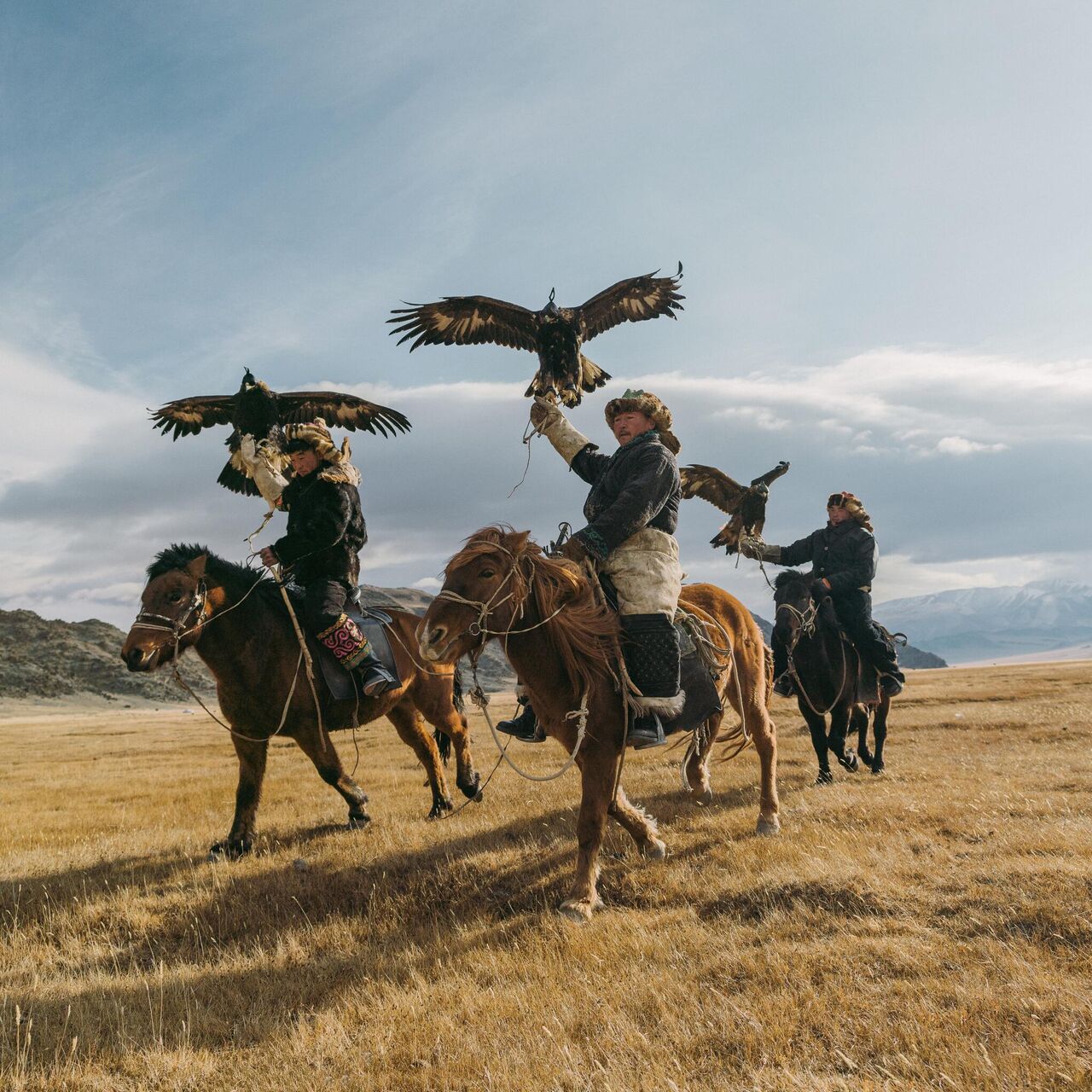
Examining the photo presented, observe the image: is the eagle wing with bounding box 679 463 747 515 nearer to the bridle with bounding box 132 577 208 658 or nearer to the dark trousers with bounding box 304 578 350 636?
the dark trousers with bounding box 304 578 350 636

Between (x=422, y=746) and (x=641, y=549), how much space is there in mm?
4127

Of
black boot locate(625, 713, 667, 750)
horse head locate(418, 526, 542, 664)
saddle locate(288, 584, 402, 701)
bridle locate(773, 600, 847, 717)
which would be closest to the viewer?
horse head locate(418, 526, 542, 664)

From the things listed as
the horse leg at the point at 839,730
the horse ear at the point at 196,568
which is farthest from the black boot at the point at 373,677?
the horse leg at the point at 839,730

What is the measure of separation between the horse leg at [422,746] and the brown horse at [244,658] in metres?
0.45

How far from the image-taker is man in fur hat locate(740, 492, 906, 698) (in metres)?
9.91

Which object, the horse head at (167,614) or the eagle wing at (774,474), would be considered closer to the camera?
the horse head at (167,614)

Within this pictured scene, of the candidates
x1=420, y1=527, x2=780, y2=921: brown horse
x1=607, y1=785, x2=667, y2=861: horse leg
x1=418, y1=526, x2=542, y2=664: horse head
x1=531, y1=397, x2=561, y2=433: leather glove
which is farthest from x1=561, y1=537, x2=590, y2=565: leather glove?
x1=607, y1=785, x2=667, y2=861: horse leg

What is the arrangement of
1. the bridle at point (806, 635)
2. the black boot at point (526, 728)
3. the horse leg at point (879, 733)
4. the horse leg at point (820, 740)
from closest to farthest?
the black boot at point (526, 728) < the horse leg at point (820, 740) < the bridle at point (806, 635) < the horse leg at point (879, 733)

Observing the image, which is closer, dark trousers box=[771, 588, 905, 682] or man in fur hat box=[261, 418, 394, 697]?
man in fur hat box=[261, 418, 394, 697]

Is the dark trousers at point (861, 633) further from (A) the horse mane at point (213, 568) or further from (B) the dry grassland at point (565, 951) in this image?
(A) the horse mane at point (213, 568)

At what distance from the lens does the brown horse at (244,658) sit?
248 inches

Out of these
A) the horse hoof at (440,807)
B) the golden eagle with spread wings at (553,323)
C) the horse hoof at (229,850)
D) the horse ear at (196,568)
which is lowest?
the horse hoof at (229,850)

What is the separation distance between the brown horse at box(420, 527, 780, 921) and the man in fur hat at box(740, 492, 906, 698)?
5.25m

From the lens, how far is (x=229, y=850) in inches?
267
